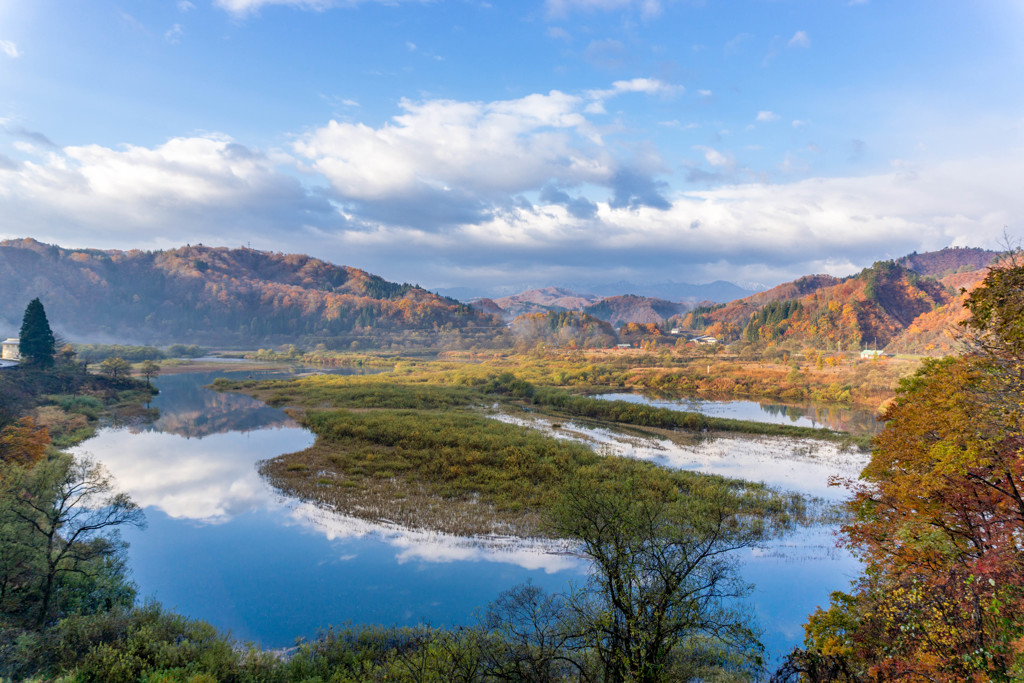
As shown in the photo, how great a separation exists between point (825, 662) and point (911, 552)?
149 inches

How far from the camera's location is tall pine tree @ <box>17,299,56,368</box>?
44.9 m

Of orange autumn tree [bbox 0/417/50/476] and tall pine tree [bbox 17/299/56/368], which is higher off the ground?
tall pine tree [bbox 17/299/56/368]

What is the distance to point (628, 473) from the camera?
24.3 meters

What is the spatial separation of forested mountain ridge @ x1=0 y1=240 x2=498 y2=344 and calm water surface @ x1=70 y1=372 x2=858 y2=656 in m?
123

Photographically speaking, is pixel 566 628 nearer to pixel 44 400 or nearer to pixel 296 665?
pixel 296 665

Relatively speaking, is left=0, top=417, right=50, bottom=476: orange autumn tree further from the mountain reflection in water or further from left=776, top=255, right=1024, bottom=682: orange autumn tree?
left=776, top=255, right=1024, bottom=682: orange autumn tree

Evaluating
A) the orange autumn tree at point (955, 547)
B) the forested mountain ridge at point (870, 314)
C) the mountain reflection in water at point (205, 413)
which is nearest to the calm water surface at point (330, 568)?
the orange autumn tree at point (955, 547)

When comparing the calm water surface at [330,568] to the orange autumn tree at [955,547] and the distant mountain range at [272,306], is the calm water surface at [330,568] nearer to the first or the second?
the orange autumn tree at [955,547]

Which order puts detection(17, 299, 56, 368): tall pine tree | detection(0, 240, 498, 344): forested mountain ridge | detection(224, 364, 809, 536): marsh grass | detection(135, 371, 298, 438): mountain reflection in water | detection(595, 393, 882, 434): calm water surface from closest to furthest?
detection(224, 364, 809, 536): marsh grass < detection(135, 371, 298, 438): mountain reflection in water < detection(595, 393, 882, 434): calm water surface < detection(17, 299, 56, 368): tall pine tree < detection(0, 240, 498, 344): forested mountain ridge

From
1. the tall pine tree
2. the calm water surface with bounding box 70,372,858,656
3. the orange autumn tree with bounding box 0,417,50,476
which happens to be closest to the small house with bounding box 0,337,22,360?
the tall pine tree

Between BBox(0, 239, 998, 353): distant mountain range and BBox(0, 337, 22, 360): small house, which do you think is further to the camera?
BBox(0, 239, 998, 353): distant mountain range

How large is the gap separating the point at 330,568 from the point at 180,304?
18784 centimetres

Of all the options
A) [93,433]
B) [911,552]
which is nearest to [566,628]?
[911,552]

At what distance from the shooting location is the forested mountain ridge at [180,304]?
148m
